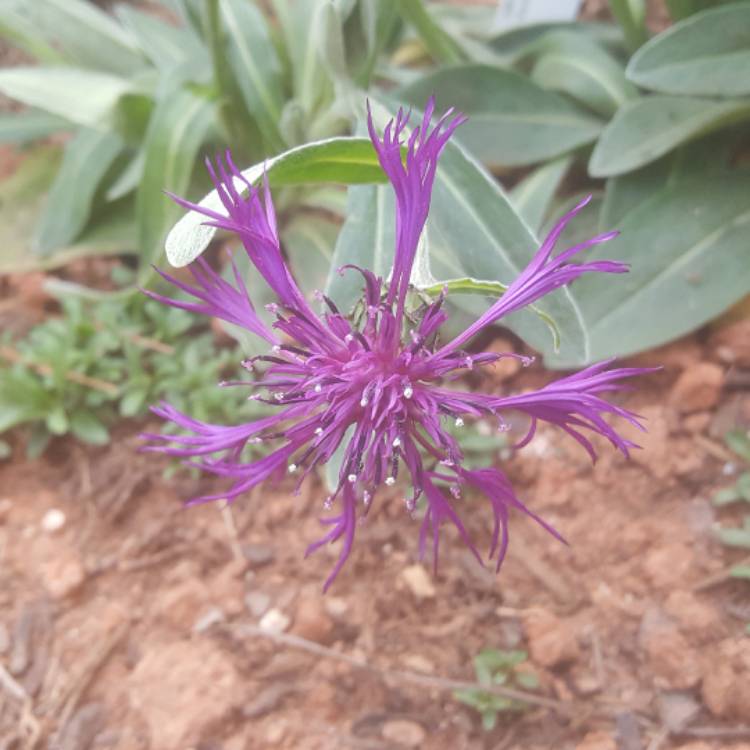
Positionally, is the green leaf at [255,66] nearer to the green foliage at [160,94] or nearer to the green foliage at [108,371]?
the green foliage at [160,94]

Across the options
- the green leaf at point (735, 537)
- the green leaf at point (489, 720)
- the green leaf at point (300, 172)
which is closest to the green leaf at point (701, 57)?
the green leaf at point (300, 172)

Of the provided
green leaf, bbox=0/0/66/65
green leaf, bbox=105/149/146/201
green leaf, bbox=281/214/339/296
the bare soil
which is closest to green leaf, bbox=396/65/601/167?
green leaf, bbox=281/214/339/296

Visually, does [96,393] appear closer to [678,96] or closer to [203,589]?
[203,589]

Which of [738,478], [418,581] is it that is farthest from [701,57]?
[418,581]

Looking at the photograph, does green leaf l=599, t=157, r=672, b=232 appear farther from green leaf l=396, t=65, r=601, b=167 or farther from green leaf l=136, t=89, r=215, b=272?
green leaf l=136, t=89, r=215, b=272

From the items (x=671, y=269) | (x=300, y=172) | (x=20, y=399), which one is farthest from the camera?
(x=20, y=399)

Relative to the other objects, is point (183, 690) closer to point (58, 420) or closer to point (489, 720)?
point (489, 720)
